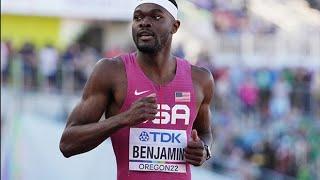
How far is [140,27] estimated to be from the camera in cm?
562

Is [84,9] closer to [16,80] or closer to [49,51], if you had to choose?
[49,51]

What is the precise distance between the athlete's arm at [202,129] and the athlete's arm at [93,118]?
38 centimetres

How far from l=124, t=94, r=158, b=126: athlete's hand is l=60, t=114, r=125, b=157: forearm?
0.17 ft

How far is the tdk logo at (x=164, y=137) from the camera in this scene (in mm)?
5742

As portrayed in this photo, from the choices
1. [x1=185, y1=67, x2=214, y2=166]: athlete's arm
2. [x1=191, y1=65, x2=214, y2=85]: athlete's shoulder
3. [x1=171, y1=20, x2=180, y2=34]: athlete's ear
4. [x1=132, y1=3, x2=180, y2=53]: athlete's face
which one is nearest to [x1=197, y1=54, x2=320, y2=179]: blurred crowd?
[x1=185, y1=67, x2=214, y2=166]: athlete's arm

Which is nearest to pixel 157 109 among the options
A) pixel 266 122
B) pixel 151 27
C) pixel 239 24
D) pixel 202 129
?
pixel 151 27

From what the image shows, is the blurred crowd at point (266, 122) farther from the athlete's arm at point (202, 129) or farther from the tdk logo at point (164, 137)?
the tdk logo at point (164, 137)

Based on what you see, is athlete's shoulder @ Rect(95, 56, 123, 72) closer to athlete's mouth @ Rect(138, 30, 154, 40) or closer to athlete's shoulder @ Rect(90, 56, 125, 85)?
athlete's shoulder @ Rect(90, 56, 125, 85)

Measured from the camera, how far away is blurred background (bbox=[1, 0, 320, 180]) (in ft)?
47.5

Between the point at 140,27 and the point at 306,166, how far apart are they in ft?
32.9

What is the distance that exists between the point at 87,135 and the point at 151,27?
26.4 inches

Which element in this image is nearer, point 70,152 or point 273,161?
point 70,152

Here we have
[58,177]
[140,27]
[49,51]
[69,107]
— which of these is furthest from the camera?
[49,51]

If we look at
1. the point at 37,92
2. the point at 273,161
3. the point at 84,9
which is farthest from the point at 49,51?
the point at 273,161
